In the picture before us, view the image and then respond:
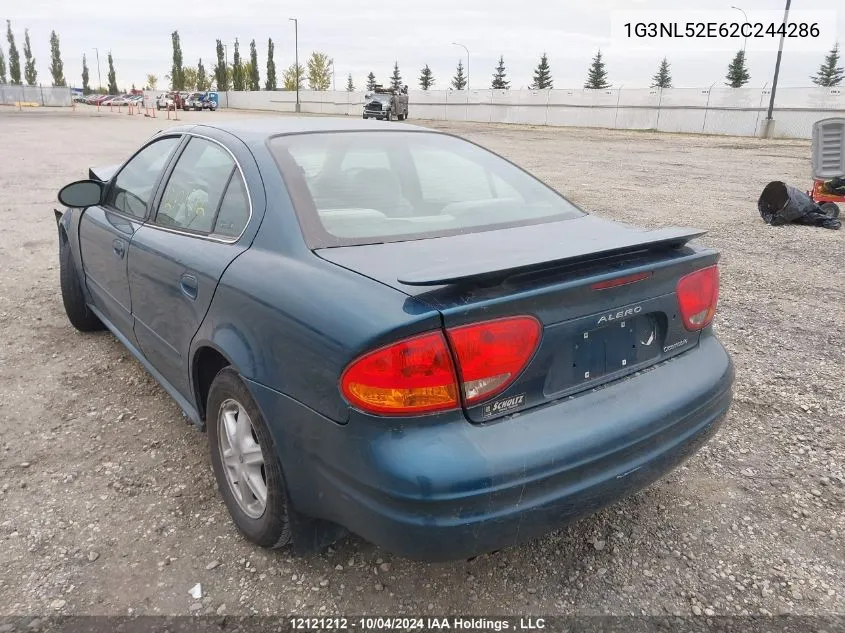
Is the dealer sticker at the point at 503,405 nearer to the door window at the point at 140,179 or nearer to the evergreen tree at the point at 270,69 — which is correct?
the door window at the point at 140,179

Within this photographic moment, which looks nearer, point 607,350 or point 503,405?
point 503,405

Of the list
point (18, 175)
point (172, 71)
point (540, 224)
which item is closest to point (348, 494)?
point (540, 224)

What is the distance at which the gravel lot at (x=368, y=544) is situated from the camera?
217cm

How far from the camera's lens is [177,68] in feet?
297

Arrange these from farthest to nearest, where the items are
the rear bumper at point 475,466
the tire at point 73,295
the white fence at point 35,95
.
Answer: the white fence at point 35,95
the tire at point 73,295
the rear bumper at point 475,466

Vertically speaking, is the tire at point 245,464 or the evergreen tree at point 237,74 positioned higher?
the evergreen tree at point 237,74

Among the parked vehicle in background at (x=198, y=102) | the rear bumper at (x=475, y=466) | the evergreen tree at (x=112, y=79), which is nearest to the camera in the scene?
the rear bumper at (x=475, y=466)

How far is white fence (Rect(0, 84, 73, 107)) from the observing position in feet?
220

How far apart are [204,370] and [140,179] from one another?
4.81 feet

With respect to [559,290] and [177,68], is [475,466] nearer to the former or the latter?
[559,290]

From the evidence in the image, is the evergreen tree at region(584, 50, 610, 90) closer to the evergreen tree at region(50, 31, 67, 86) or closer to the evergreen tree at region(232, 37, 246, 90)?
the evergreen tree at region(232, 37, 246, 90)

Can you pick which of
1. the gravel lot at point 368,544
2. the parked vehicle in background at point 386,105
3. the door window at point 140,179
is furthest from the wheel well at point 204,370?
the parked vehicle in background at point 386,105

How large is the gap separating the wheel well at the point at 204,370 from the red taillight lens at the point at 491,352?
1.08 metres

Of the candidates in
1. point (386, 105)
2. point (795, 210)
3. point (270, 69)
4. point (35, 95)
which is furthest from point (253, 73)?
point (795, 210)
